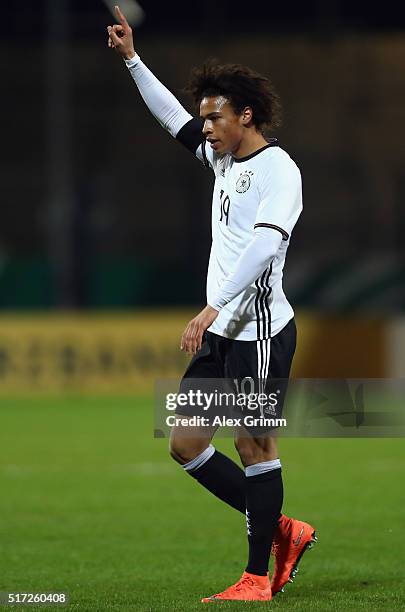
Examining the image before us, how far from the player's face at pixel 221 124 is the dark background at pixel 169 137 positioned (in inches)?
659

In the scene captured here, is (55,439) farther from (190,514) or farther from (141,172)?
(141,172)

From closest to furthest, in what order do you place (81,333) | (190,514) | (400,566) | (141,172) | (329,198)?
(400,566) → (190,514) → (81,333) → (329,198) → (141,172)

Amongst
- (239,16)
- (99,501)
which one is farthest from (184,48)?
(99,501)

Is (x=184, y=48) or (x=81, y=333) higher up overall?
(x=184, y=48)

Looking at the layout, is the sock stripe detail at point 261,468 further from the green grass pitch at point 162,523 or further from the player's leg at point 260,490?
the green grass pitch at point 162,523

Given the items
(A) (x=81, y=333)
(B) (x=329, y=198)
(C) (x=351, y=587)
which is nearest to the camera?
(C) (x=351, y=587)

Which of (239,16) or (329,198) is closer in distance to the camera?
(329,198)

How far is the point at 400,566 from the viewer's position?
266 inches

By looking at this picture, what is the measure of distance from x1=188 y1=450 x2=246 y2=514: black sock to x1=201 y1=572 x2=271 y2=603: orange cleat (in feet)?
1.53

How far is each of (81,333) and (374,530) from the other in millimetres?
10655

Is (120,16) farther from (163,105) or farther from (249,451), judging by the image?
(249,451)

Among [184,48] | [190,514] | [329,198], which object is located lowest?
[190,514]

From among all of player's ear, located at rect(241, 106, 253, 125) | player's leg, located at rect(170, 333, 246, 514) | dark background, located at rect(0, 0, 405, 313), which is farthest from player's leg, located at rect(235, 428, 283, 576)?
dark background, located at rect(0, 0, 405, 313)

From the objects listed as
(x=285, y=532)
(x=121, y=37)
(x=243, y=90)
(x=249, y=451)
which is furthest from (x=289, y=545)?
(x=121, y=37)
